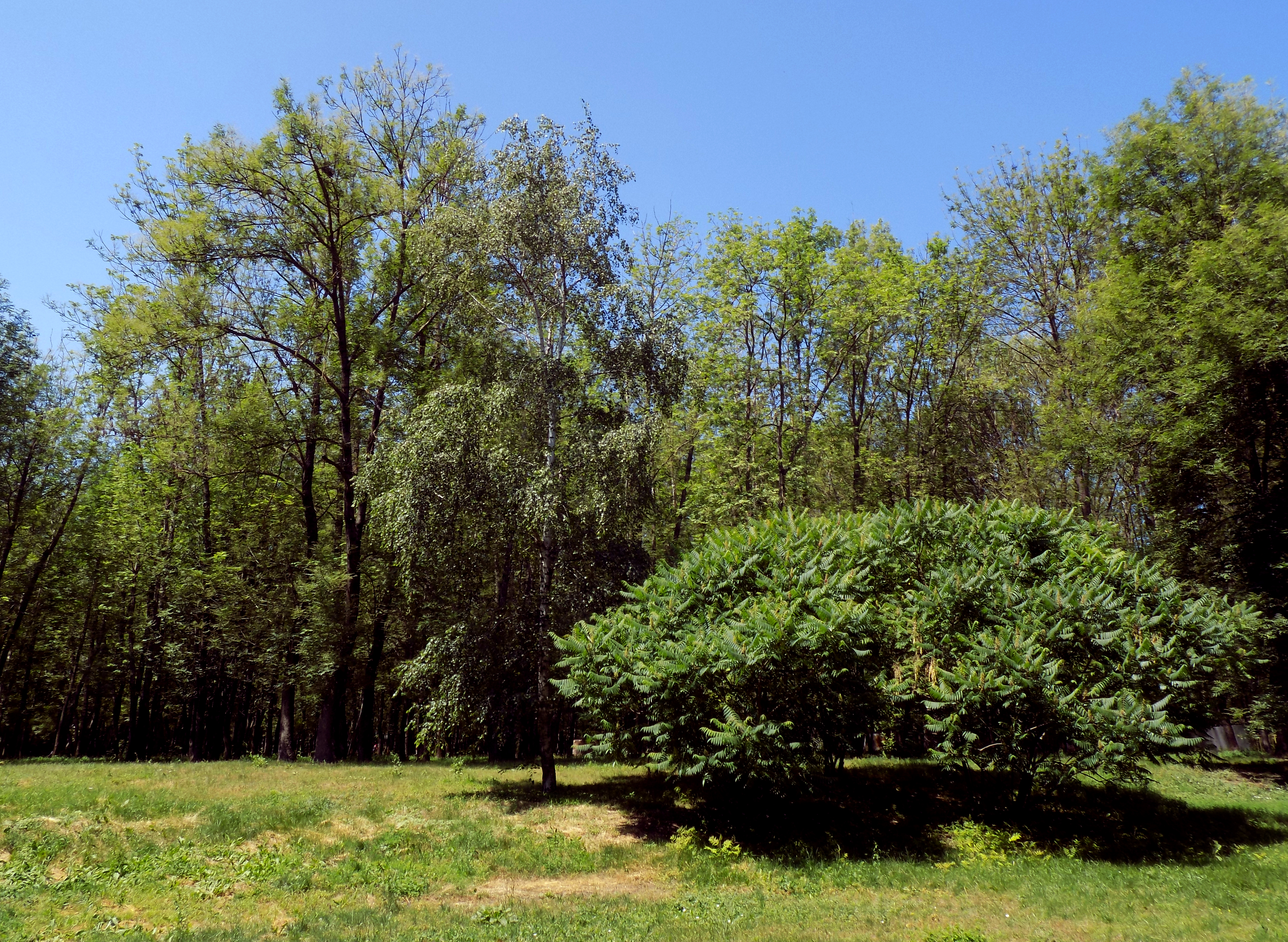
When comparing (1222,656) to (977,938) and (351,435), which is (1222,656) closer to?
(977,938)

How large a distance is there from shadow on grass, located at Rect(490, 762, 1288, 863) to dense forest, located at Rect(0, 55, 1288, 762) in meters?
3.45

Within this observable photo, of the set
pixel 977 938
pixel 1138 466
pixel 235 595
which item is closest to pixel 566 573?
pixel 977 938

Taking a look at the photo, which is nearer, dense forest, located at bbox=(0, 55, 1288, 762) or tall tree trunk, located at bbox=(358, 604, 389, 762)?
dense forest, located at bbox=(0, 55, 1288, 762)

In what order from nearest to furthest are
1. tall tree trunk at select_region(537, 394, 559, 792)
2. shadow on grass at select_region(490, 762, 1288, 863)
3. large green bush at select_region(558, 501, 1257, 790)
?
large green bush at select_region(558, 501, 1257, 790) → shadow on grass at select_region(490, 762, 1288, 863) → tall tree trunk at select_region(537, 394, 559, 792)

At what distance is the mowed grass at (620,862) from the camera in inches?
382

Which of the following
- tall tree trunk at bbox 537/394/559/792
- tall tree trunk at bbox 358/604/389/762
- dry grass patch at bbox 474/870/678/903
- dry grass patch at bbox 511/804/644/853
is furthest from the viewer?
tall tree trunk at bbox 358/604/389/762

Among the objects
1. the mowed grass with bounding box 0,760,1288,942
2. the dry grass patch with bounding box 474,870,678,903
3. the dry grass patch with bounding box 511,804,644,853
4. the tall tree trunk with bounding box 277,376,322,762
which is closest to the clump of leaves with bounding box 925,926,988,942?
the mowed grass with bounding box 0,760,1288,942

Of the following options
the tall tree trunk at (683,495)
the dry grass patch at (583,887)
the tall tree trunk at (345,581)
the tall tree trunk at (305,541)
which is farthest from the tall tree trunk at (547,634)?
the tall tree trunk at (683,495)

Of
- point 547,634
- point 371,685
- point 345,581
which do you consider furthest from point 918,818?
point 371,685

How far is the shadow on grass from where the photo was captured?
44.4ft

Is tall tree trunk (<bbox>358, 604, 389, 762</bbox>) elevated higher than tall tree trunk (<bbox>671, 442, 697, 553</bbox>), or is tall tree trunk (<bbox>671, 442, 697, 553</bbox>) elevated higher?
tall tree trunk (<bbox>671, 442, 697, 553</bbox>)

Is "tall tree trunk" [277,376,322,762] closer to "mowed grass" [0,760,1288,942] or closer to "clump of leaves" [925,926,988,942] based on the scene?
"mowed grass" [0,760,1288,942]

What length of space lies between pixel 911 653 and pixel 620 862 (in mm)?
7018

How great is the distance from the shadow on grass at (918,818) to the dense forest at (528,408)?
3.45 m
